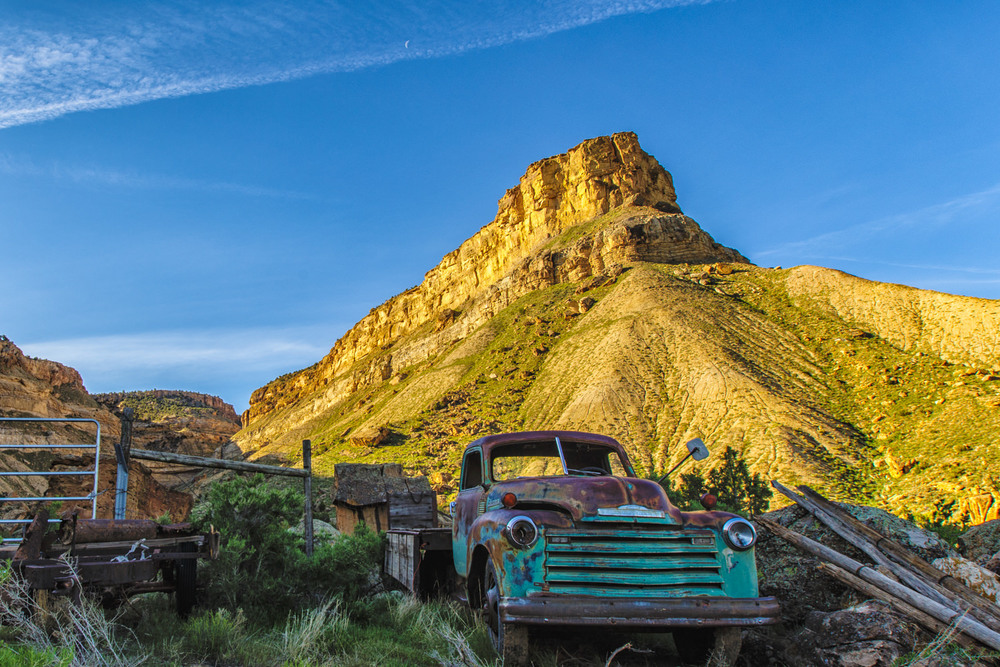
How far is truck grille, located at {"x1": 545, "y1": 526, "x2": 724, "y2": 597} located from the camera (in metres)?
4.87

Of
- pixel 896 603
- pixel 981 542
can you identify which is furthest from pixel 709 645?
pixel 981 542

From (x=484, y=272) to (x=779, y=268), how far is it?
135 feet

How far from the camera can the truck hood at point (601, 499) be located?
5234mm

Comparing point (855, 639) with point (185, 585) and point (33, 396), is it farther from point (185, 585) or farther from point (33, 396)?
point (33, 396)

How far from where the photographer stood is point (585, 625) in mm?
4590

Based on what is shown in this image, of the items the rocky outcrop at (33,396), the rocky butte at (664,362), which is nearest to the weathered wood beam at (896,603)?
the rocky butte at (664,362)

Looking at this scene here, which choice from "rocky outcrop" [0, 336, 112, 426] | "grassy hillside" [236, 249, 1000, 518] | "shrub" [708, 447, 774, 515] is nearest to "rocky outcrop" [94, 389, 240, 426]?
"grassy hillside" [236, 249, 1000, 518]

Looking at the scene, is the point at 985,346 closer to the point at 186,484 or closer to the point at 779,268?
the point at 779,268

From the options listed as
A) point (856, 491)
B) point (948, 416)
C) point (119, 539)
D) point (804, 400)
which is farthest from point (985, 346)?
point (119, 539)

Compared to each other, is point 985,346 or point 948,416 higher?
point 985,346

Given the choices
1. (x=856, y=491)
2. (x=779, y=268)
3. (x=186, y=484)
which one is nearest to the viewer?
(x=186, y=484)

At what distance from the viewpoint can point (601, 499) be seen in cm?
535

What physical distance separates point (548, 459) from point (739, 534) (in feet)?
7.56

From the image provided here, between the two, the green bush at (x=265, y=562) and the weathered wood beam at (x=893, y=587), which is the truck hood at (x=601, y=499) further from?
the green bush at (x=265, y=562)
